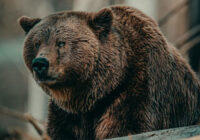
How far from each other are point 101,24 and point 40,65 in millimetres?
1002

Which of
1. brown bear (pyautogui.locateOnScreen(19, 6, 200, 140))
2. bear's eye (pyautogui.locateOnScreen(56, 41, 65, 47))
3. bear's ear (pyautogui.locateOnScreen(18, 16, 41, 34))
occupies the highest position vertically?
bear's ear (pyautogui.locateOnScreen(18, 16, 41, 34))

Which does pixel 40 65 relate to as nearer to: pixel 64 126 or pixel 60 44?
pixel 60 44

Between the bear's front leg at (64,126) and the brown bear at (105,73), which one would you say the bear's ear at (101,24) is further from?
the bear's front leg at (64,126)

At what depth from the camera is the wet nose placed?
4.64 metres

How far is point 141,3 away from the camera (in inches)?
389

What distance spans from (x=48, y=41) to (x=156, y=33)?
137 cm

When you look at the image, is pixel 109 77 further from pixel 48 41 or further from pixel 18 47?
pixel 18 47

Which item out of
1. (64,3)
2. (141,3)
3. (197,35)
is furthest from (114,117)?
(64,3)

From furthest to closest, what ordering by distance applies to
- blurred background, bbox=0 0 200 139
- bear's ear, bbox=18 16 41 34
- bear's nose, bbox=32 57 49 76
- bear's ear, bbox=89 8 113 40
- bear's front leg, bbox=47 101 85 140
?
1. blurred background, bbox=0 0 200 139
2. bear's ear, bbox=18 16 41 34
3. bear's front leg, bbox=47 101 85 140
4. bear's ear, bbox=89 8 113 40
5. bear's nose, bbox=32 57 49 76

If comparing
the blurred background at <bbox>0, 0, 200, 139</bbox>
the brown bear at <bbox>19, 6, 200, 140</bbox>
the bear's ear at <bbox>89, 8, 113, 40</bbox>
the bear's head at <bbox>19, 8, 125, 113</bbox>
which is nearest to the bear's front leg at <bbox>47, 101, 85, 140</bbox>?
the brown bear at <bbox>19, 6, 200, 140</bbox>

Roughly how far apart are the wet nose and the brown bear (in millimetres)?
59

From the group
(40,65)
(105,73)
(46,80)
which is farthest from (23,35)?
(40,65)

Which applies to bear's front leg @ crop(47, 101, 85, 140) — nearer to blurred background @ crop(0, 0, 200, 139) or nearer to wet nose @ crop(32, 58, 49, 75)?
blurred background @ crop(0, 0, 200, 139)

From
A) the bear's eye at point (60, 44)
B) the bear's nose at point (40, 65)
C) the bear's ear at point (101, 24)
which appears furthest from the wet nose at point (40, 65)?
the bear's ear at point (101, 24)
